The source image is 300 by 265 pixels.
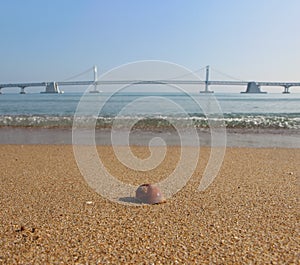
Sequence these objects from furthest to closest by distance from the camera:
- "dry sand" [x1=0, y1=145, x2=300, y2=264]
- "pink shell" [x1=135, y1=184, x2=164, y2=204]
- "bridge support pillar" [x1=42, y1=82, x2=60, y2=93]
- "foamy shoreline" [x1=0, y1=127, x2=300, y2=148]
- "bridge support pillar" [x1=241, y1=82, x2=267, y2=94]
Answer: "bridge support pillar" [x1=241, y1=82, x2=267, y2=94]
"bridge support pillar" [x1=42, y1=82, x2=60, y2=93]
"foamy shoreline" [x1=0, y1=127, x2=300, y2=148]
"pink shell" [x1=135, y1=184, x2=164, y2=204]
"dry sand" [x1=0, y1=145, x2=300, y2=264]

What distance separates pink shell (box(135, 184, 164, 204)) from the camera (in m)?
3.46

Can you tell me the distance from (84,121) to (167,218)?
12.6 metres

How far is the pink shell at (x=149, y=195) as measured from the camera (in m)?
3.46

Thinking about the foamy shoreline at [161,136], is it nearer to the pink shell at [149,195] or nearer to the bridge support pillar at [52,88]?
the pink shell at [149,195]

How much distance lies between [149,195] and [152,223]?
0.62m

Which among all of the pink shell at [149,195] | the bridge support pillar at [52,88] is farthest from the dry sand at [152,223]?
the bridge support pillar at [52,88]

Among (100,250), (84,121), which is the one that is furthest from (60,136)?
(100,250)

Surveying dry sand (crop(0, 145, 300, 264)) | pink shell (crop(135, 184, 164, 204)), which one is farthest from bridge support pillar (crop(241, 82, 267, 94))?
pink shell (crop(135, 184, 164, 204))

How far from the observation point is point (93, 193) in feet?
12.8

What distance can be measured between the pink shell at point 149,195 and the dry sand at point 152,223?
0.12m

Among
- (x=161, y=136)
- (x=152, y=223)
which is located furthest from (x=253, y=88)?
(x=152, y=223)

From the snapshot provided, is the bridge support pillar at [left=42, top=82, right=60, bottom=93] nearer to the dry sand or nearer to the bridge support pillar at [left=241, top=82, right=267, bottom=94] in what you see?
the bridge support pillar at [left=241, top=82, right=267, bottom=94]

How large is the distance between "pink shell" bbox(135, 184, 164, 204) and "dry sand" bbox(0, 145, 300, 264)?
115 millimetres

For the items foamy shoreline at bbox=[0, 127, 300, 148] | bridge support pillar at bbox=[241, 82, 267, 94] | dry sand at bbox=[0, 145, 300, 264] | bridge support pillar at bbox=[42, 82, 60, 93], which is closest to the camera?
dry sand at bbox=[0, 145, 300, 264]
